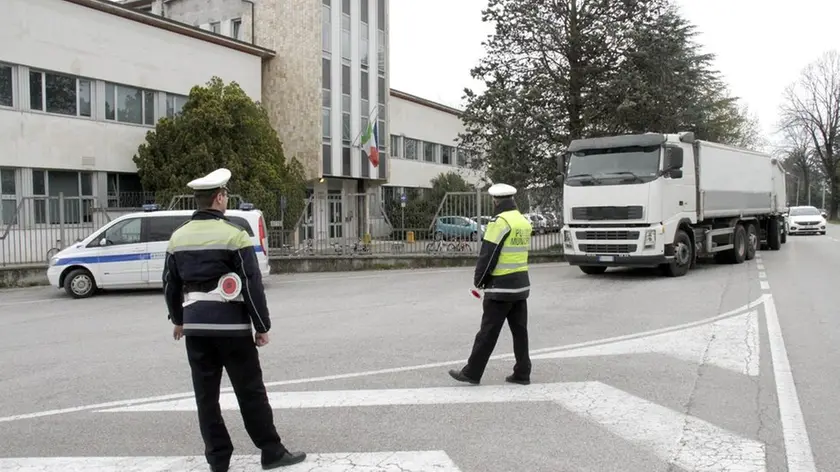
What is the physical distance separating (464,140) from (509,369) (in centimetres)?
2027

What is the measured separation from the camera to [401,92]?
135ft

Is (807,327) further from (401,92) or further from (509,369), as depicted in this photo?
(401,92)

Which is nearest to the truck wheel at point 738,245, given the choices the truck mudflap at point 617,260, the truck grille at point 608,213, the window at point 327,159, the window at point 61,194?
the truck mudflap at point 617,260

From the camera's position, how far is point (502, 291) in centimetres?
621

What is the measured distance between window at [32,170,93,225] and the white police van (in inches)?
122

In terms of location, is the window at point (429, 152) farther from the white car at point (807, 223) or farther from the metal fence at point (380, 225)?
the metal fence at point (380, 225)

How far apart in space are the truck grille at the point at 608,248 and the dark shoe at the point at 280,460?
11.7 meters

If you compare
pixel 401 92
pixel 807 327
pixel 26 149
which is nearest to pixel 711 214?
pixel 807 327

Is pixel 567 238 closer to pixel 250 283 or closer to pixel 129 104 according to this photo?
pixel 250 283

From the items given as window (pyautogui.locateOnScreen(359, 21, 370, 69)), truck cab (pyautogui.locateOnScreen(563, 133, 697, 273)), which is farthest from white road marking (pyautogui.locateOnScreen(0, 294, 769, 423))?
window (pyautogui.locateOnScreen(359, 21, 370, 69))

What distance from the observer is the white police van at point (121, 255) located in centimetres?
1498

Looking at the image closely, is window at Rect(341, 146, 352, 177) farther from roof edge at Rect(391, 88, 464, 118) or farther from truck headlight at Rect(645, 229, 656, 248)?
Answer: truck headlight at Rect(645, 229, 656, 248)

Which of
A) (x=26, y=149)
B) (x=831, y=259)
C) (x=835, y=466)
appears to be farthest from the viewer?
(x=26, y=149)

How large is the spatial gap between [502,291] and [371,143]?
2998cm
